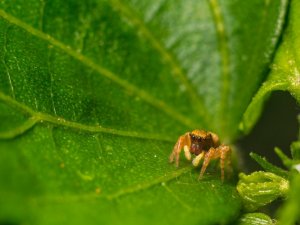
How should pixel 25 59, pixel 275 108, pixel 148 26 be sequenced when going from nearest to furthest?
pixel 25 59 → pixel 148 26 → pixel 275 108

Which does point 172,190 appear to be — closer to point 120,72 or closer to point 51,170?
point 51,170

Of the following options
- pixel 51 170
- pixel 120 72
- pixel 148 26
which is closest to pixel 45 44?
pixel 120 72

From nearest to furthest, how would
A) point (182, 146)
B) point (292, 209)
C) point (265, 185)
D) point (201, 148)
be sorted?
1. point (292, 209)
2. point (265, 185)
3. point (182, 146)
4. point (201, 148)

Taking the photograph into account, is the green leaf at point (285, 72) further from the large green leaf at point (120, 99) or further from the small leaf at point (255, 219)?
the small leaf at point (255, 219)

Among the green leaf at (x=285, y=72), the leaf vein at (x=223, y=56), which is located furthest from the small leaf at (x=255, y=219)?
the leaf vein at (x=223, y=56)

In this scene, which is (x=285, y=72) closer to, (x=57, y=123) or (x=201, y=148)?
(x=201, y=148)

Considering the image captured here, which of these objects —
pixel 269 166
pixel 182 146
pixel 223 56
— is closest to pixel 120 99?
pixel 182 146
